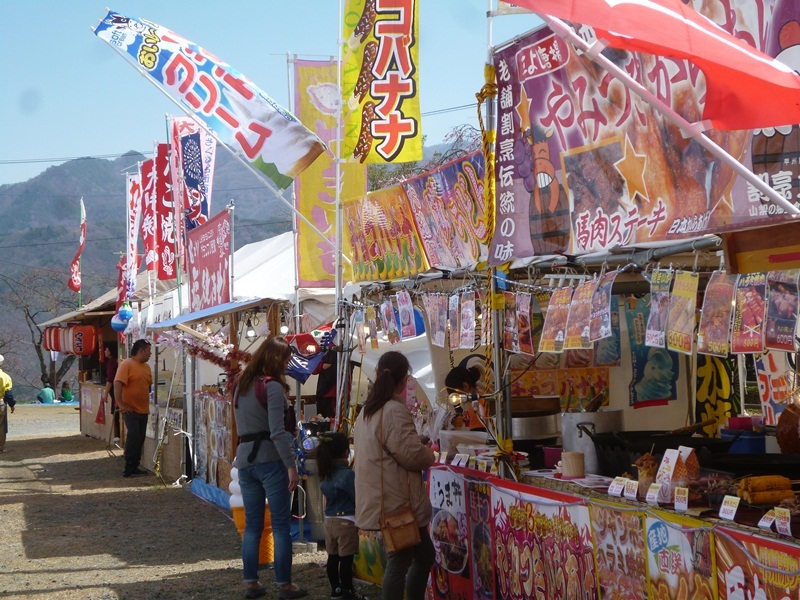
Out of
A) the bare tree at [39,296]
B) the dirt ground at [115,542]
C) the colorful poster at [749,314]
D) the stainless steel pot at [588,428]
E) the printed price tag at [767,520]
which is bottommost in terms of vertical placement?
the dirt ground at [115,542]

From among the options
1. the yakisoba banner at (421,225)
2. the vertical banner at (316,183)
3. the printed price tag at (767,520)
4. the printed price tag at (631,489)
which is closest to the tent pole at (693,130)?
the printed price tag at (767,520)

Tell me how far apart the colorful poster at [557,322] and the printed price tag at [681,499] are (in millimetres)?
1165

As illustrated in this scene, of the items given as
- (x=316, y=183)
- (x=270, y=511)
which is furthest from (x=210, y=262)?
(x=270, y=511)

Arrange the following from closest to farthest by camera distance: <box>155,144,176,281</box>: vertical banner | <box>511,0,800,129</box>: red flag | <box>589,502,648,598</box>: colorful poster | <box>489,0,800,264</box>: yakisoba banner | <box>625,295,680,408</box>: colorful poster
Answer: <box>511,0,800,129</box>: red flag → <box>489,0,800,264</box>: yakisoba banner → <box>589,502,648,598</box>: colorful poster → <box>625,295,680,408</box>: colorful poster → <box>155,144,176,281</box>: vertical banner

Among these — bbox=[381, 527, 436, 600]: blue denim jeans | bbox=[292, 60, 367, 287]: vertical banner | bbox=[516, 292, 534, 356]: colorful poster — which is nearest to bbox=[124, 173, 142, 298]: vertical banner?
bbox=[292, 60, 367, 287]: vertical banner

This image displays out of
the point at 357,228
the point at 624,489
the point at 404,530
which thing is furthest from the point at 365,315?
the point at 624,489

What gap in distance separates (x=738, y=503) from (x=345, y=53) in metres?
6.11

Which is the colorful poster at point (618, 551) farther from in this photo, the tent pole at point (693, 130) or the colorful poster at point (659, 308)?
the tent pole at point (693, 130)

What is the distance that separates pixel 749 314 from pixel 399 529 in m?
2.50

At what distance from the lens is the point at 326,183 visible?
11.8 meters

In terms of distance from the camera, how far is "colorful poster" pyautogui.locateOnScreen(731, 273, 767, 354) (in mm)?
3986

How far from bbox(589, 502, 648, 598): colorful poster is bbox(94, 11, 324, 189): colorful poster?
5.24 m

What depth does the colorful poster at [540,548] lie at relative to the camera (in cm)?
516

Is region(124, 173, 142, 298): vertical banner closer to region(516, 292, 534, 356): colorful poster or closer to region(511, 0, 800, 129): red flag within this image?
region(516, 292, 534, 356): colorful poster
